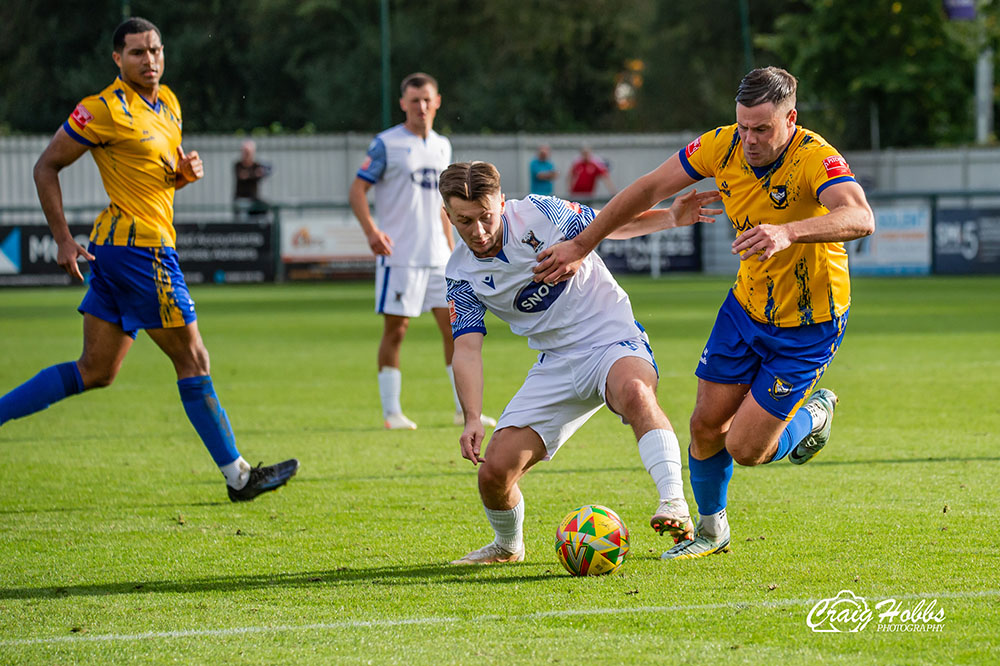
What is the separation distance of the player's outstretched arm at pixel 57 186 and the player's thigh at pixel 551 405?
2.37 m

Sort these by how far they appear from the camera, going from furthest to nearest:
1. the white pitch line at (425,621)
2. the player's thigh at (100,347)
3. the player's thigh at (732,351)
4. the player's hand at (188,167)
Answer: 1. the player's hand at (188,167)
2. the player's thigh at (100,347)
3. the player's thigh at (732,351)
4. the white pitch line at (425,621)

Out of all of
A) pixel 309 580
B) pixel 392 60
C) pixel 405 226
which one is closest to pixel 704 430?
pixel 309 580

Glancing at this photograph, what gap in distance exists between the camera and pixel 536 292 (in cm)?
523

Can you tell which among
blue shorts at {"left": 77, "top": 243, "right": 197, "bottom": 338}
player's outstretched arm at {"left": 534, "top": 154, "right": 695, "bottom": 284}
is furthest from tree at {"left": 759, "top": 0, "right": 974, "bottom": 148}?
player's outstretched arm at {"left": 534, "top": 154, "right": 695, "bottom": 284}

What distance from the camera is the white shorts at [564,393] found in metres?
5.14

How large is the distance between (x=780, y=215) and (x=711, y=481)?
3.62ft

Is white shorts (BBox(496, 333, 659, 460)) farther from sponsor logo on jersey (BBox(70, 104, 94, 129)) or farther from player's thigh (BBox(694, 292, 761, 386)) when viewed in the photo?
sponsor logo on jersey (BBox(70, 104, 94, 129))

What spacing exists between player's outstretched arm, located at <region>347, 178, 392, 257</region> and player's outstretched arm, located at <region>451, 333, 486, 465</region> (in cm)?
390

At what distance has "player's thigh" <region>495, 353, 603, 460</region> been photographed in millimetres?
5152

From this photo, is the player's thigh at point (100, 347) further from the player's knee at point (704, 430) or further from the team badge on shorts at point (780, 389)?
the team badge on shorts at point (780, 389)

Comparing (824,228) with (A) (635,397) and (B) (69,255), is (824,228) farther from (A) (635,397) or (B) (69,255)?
(B) (69,255)

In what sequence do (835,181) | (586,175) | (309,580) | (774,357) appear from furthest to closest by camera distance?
(586,175) → (774,357) → (309,580) → (835,181)

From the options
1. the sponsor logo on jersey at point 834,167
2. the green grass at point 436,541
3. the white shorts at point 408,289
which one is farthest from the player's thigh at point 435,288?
the sponsor logo on jersey at point 834,167

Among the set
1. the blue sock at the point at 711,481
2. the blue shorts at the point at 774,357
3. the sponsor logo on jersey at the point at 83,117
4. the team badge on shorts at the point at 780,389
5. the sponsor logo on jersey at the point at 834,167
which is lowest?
the blue sock at the point at 711,481
